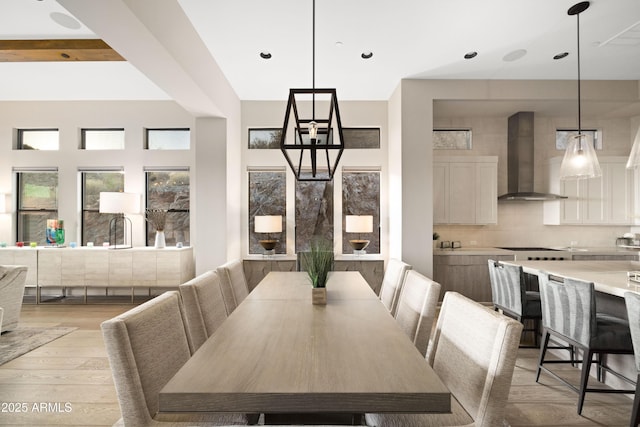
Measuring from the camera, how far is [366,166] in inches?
208

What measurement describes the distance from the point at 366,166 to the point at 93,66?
3.95 m

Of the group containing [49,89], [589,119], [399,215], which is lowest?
[399,215]

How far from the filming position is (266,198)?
17.4ft

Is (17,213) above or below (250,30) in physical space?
below

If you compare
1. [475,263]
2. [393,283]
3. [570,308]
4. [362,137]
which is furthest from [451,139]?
[570,308]

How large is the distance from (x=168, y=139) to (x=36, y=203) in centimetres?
240

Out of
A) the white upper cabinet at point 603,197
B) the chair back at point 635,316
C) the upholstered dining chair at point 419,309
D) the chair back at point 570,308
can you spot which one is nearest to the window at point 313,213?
the upholstered dining chair at point 419,309

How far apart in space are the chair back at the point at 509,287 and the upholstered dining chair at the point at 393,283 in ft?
3.31

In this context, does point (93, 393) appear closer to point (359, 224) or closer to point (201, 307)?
point (201, 307)

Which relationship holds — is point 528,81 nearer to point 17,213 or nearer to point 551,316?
point 551,316

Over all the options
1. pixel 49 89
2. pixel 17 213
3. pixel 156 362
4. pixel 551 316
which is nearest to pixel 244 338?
pixel 156 362

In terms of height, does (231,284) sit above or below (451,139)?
below

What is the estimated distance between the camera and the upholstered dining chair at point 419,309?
190 cm

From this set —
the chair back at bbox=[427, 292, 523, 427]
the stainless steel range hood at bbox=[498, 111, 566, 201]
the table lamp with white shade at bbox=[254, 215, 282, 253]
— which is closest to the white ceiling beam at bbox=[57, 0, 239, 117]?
the table lamp with white shade at bbox=[254, 215, 282, 253]
